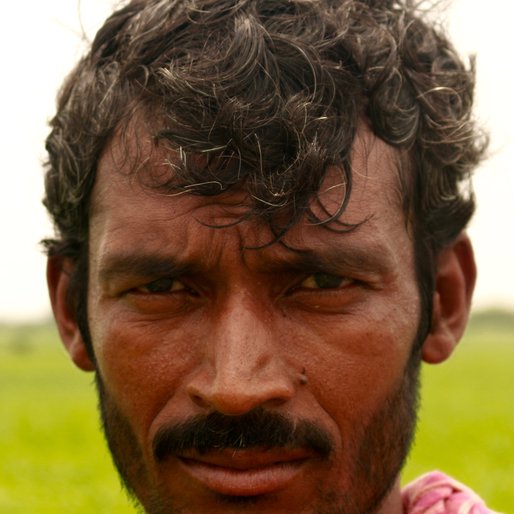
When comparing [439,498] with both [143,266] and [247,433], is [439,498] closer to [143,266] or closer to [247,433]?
[247,433]

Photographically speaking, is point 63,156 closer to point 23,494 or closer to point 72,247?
point 72,247

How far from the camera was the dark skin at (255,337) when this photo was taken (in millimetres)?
3455

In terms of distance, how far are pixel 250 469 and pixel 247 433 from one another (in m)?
0.15

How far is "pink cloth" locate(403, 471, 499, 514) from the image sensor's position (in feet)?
12.9

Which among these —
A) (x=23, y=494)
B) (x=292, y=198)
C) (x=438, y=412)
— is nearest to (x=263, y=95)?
(x=292, y=198)

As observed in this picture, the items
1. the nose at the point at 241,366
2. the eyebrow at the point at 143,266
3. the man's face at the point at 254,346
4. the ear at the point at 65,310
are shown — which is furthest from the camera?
the ear at the point at 65,310

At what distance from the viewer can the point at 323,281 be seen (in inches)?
142

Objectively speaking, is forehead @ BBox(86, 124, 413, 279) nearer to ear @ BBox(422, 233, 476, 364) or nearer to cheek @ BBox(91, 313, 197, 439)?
cheek @ BBox(91, 313, 197, 439)

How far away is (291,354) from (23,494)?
16.6 metres

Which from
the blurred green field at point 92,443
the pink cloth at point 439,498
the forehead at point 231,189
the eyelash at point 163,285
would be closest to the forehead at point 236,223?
the forehead at point 231,189

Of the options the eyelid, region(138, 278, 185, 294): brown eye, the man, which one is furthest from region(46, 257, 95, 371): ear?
the eyelid

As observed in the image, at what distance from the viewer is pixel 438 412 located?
3123 cm

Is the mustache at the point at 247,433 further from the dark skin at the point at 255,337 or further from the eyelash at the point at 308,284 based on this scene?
the eyelash at the point at 308,284

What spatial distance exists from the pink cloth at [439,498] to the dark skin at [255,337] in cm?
27
